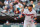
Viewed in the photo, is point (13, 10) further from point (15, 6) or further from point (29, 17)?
point (29, 17)

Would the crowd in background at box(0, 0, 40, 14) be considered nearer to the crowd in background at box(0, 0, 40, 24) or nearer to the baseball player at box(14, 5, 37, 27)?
the crowd in background at box(0, 0, 40, 24)

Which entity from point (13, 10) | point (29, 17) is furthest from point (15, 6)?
point (29, 17)

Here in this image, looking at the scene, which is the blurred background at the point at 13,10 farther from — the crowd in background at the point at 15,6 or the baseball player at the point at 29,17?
the baseball player at the point at 29,17

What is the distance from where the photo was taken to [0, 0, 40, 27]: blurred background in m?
4.16

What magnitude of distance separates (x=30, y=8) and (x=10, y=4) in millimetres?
828

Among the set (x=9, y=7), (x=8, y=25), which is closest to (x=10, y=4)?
(x=9, y=7)

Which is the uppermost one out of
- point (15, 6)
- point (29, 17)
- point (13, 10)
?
point (15, 6)

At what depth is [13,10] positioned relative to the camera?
4.21m

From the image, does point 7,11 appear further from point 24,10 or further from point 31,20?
point 31,20

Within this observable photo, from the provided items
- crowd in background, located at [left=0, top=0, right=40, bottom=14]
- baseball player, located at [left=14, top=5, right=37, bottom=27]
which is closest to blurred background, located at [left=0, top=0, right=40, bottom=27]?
crowd in background, located at [left=0, top=0, right=40, bottom=14]

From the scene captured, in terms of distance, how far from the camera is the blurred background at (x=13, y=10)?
4.16 meters

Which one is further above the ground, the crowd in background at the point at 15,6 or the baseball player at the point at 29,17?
the crowd in background at the point at 15,6

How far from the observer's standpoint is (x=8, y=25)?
14.1 feet

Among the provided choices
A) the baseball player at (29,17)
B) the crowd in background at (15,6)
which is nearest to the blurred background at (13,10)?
the crowd in background at (15,6)
